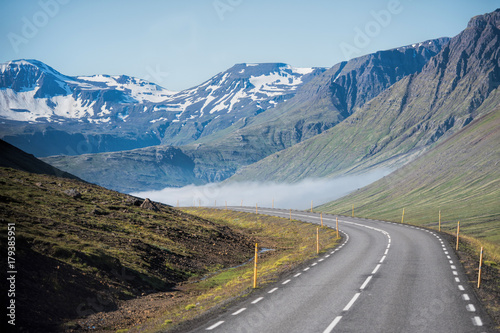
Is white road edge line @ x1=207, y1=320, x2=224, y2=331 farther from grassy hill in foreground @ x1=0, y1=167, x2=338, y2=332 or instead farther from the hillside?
the hillside

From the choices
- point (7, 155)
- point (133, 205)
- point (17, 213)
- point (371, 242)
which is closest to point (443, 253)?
point (371, 242)

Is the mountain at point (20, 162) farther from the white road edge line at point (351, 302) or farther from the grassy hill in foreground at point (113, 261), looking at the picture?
the white road edge line at point (351, 302)

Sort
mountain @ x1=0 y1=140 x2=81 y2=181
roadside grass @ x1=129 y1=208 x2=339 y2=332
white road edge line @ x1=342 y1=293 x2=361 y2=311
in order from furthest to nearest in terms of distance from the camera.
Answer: mountain @ x1=0 y1=140 x2=81 y2=181 → roadside grass @ x1=129 y1=208 x2=339 y2=332 → white road edge line @ x1=342 y1=293 x2=361 y2=311

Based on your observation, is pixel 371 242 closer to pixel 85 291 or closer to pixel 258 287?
pixel 258 287

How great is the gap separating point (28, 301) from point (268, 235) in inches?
1697

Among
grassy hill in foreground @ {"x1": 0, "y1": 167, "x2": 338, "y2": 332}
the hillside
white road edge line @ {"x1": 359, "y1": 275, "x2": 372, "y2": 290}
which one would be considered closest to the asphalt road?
white road edge line @ {"x1": 359, "y1": 275, "x2": 372, "y2": 290}

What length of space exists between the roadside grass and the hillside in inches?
83.3

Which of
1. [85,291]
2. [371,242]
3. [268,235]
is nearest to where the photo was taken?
[85,291]

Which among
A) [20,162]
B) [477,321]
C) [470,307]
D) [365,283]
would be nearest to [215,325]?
[365,283]

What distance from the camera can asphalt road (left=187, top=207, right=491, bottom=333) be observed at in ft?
51.8

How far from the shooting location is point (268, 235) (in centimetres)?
5912

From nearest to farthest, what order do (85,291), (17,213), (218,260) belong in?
(85,291), (17,213), (218,260)

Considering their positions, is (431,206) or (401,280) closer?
(401,280)

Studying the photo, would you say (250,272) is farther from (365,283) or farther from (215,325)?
(215,325)
